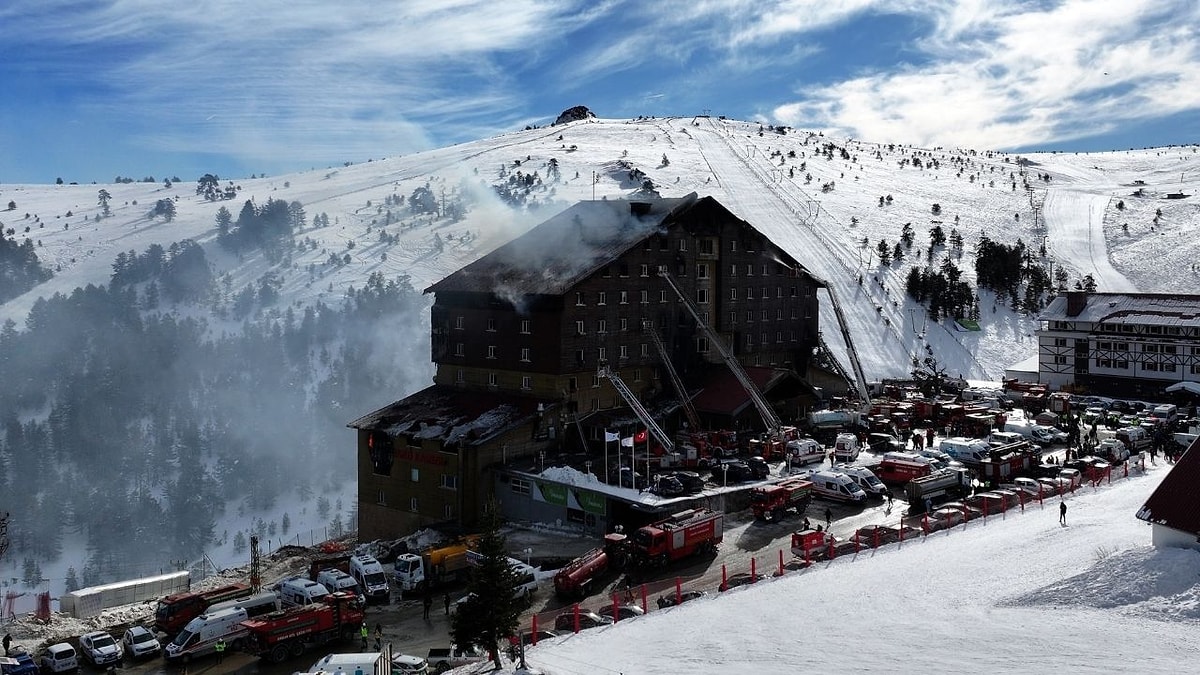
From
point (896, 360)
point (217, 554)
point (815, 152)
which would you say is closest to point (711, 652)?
point (217, 554)

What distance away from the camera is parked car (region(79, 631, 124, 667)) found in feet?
95.8

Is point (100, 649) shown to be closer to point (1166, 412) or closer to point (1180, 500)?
point (1180, 500)

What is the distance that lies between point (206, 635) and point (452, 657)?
27.8ft

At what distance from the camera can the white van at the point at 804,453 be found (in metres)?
47.2

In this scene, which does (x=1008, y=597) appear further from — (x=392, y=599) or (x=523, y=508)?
(x=523, y=508)

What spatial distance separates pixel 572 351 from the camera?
51.2 metres

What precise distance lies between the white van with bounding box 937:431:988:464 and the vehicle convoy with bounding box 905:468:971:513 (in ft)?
13.7

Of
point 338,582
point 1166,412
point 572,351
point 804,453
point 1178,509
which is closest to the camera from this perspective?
point 1178,509

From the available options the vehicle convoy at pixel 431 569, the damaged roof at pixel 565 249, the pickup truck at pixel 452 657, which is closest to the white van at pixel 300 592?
the vehicle convoy at pixel 431 569

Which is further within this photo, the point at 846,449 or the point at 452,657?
the point at 846,449

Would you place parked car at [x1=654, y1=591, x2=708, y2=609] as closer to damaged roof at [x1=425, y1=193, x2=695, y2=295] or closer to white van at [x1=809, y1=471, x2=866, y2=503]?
white van at [x1=809, y1=471, x2=866, y2=503]

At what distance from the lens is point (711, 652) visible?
75.7 ft

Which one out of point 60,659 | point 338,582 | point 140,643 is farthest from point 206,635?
point 338,582

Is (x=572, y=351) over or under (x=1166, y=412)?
over
